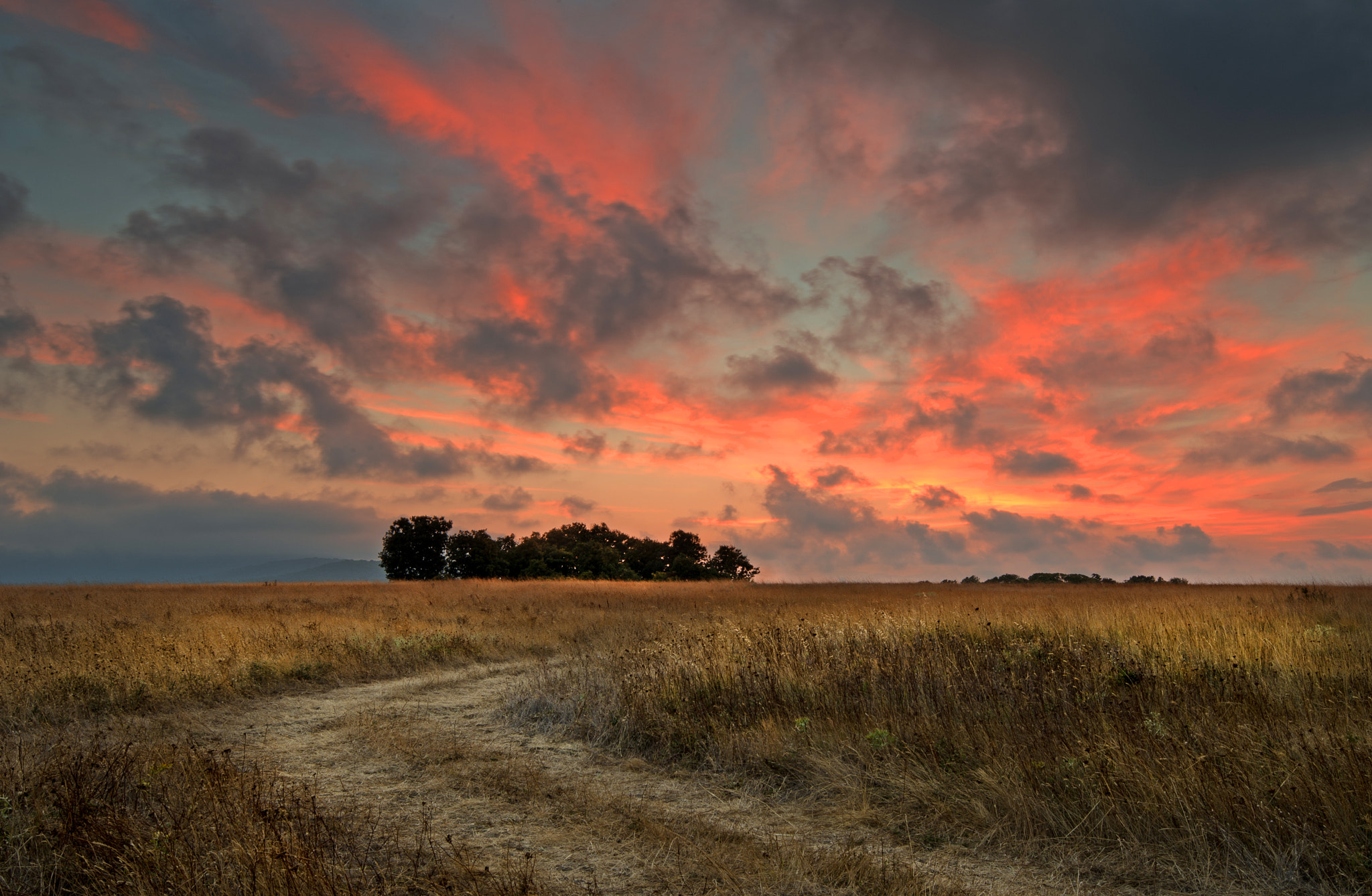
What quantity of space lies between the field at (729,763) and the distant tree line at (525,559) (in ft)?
188

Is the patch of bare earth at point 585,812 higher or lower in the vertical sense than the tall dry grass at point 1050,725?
lower

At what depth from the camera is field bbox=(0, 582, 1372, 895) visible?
17.7 ft

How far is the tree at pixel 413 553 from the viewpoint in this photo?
78.3 meters

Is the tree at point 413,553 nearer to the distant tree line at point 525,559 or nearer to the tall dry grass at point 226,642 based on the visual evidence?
the distant tree line at point 525,559

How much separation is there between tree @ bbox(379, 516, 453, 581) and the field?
210 ft

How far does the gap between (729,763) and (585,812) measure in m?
2.33

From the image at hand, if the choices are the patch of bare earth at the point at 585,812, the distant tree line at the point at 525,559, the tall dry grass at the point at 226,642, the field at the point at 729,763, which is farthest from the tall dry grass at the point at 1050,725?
the distant tree line at the point at 525,559

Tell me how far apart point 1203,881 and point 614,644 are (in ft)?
44.6

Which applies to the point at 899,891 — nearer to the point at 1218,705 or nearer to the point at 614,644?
the point at 1218,705

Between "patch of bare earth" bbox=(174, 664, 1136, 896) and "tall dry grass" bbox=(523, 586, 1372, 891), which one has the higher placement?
"tall dry grass" bbox=(523, 586, 1372, 891)

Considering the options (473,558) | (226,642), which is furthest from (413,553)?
(226,642)

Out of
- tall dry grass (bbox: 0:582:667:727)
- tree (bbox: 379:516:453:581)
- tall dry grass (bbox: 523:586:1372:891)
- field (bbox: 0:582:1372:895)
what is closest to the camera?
field (bbox: 0:582:1372:895)

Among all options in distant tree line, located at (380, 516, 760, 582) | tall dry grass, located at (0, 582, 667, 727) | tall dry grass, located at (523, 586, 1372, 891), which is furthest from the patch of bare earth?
distant tree line, located at (380, 516, 760, 582)

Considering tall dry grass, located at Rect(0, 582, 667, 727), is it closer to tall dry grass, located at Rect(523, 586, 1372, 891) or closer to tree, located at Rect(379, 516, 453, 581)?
tall dry grass, located at Rect(523, 586, 1372, 891)
